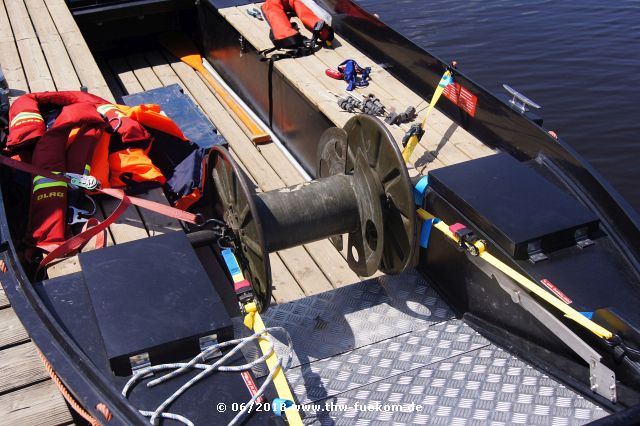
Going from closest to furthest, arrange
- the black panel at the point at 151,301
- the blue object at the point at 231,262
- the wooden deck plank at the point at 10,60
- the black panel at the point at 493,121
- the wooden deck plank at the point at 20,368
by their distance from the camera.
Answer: the black panel at the point at 151,301, the wooden deck plank at the point at 20,368, the blue object at the point at 231,262, the black panel at the point at 493,121, the wooden deck plank at the point at 10,60

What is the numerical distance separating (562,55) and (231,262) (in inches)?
339

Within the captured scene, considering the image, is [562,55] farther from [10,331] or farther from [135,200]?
[10,331]

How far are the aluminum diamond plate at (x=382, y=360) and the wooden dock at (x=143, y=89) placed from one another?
0.95 meters

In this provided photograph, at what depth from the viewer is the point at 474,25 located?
11.9 meters

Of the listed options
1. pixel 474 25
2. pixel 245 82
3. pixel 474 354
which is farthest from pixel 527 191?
pixel 474 25

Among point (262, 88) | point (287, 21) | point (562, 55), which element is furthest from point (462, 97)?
point (562, 55)

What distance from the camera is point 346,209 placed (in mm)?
4027

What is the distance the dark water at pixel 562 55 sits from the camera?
8.36m

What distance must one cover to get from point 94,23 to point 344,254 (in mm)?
4886

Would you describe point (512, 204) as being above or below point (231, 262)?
above

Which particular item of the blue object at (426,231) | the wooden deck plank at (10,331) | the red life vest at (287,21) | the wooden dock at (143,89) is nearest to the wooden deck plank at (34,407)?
the wooden dock at (143,89)

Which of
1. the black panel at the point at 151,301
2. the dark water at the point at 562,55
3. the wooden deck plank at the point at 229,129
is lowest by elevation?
the dark water at the point at 562,55

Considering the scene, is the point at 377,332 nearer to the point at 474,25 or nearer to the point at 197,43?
the point at 197,43

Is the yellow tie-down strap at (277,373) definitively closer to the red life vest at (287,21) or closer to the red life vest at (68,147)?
the red life vest at (68,147)
